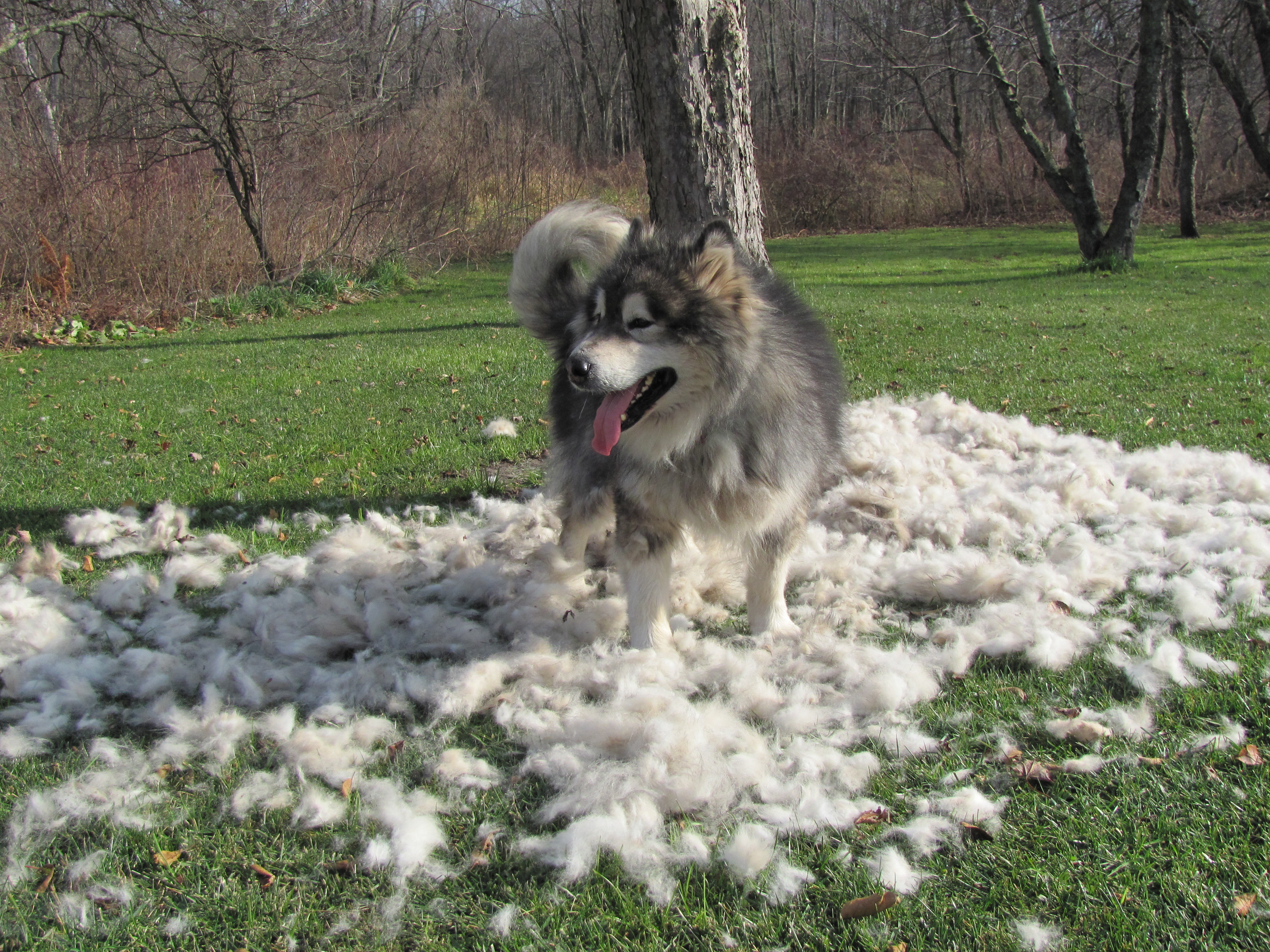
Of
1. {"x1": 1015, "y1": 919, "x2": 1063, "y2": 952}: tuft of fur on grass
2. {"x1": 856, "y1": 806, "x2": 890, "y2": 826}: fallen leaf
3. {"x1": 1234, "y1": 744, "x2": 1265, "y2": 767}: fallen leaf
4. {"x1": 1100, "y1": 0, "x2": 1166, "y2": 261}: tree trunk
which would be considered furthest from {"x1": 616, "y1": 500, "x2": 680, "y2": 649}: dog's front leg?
{"x1": 1100, "y1": 0, "x2": 1166, "y2": 261}: tree trunk

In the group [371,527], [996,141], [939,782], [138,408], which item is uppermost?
[996,141]

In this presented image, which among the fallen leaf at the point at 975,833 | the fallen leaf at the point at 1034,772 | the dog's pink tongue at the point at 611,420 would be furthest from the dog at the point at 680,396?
the fallen leaf at the point at 975,833

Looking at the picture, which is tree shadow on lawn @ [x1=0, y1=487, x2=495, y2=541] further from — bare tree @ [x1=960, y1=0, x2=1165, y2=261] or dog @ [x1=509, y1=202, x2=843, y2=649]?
bare tree @ [x1=960, y1=0, x2=1165, y2=261]

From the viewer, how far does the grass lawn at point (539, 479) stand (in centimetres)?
190

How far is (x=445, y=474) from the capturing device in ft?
18.8

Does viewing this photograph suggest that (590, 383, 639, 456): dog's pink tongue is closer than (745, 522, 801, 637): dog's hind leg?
Yes

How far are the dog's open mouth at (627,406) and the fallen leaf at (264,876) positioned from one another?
1598 millimetres

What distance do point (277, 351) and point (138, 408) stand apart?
328 cm

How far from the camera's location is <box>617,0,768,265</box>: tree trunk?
19.5 ft

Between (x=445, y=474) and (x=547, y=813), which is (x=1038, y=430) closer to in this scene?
(x=445, y=474)

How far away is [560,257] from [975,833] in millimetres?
2933

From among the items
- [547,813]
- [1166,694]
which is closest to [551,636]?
[547,813]

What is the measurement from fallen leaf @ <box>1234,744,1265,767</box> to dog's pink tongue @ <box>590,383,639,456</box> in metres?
2.13

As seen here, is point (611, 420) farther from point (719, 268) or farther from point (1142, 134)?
point (1142, 134)
